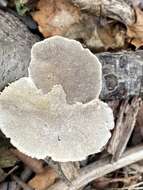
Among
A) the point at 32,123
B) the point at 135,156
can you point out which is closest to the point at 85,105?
the point at 32,123

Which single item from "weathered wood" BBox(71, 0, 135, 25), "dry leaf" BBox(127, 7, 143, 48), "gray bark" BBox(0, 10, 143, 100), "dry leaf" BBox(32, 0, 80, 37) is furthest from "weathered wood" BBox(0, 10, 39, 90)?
"dry leaf" BBox(127, 7, 143, 48)

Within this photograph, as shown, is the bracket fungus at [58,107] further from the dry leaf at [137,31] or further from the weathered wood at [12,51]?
the dry leaf at [137,31]

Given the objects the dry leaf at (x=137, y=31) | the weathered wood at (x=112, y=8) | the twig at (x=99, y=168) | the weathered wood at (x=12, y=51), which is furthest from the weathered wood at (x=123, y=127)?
the weathered wood at (x=12, y=51)

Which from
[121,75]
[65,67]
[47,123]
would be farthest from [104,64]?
[47,123]

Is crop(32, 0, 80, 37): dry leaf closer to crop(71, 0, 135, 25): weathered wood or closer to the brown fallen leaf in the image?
crop(71, 0, 135, 25): weathered wood

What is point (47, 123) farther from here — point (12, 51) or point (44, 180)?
point (44, 180)

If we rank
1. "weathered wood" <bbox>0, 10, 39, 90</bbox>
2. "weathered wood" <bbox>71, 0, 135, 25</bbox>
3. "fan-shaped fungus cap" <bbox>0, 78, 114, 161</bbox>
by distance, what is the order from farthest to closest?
"weathered wood" <bbox>71, 0, 135, 25</bbox>
"weathered wood" <bbox>0, 10, 39, 90</bbox>
"fan-shaped fungus cap" <bbox>0, 78, 114, 161</bbox>
